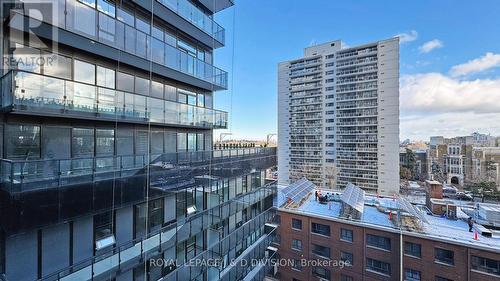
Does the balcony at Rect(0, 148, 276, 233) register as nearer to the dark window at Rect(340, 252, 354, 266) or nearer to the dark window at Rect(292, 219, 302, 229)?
the dark window at Rect(292, 219, 302, 229)

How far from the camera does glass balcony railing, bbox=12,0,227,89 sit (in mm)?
4605

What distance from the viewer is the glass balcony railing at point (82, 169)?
3.51m

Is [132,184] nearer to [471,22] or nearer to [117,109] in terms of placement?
[117,109]

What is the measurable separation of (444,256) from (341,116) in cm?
2521

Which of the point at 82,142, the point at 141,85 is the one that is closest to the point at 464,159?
the point at 141,85

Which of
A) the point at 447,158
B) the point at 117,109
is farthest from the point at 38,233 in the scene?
the point at 447,158

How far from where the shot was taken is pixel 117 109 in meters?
5.71

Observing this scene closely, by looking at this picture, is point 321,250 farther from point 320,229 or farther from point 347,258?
point 347,258

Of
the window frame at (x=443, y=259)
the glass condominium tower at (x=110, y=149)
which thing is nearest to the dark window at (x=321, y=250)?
the window frame at (x=443, y=259)

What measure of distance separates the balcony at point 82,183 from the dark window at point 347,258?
13.6 metres

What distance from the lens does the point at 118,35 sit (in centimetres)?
571

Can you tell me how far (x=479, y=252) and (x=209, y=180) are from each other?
14.9 meters

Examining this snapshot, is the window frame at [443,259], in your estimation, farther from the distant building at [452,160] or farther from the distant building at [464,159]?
the distant building at [452,160]
